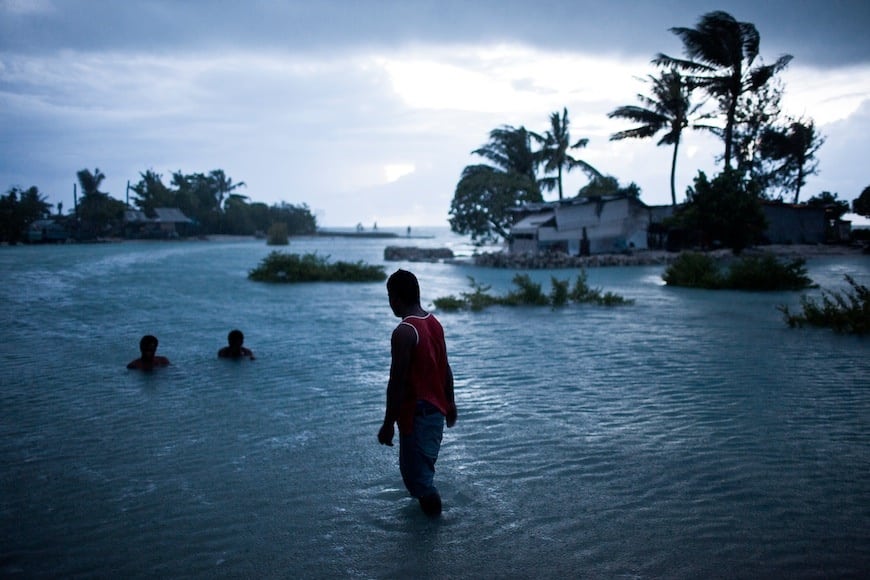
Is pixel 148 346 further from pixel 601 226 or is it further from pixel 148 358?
pixel 601 226

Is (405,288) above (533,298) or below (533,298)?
above

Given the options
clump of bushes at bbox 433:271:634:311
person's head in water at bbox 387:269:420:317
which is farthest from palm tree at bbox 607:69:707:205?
person's head in water at bbox 387:269:420:317

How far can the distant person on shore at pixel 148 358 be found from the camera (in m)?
9.73

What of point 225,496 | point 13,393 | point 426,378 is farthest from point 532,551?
point 13,393

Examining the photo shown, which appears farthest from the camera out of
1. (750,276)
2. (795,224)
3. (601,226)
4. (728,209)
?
(795,224)

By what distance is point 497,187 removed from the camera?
46219 mm

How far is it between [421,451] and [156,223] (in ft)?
287

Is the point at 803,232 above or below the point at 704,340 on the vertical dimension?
above

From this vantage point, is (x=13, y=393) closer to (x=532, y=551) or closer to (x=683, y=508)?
(x=532, y=551)

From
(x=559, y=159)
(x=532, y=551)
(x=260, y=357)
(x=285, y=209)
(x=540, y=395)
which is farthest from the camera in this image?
(x=285, y=209)

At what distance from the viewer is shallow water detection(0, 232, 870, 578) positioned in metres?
4.04

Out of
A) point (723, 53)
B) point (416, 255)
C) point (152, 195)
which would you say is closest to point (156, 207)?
point (152, 195)

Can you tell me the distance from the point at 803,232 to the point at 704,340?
31.7m

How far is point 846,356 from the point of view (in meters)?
10.1
